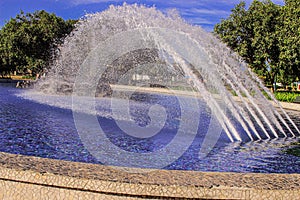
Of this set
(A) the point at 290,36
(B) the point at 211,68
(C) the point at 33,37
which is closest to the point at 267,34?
(A) the point at 290,36

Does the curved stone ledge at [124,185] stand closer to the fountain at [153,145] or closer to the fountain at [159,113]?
the fountain at [153,145]

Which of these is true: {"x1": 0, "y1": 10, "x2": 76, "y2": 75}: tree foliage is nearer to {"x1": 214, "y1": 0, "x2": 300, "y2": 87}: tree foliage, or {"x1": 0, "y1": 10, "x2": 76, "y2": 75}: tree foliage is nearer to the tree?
{"x1": 214, "y1": 0, "x2": 300, "y2": 87}: tree foliage

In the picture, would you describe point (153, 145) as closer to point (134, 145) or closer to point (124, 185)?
point (134, 145)

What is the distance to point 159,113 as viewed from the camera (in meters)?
13.4

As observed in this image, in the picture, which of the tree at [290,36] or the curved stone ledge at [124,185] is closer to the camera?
the curved stone ledge at [124,185]

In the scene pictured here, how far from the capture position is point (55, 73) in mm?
19391

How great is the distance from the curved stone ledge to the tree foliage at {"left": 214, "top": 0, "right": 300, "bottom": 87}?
21867 mm

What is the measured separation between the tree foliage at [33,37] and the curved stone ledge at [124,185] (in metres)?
34.9

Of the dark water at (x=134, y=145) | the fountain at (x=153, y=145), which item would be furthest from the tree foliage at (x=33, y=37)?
the dark water at (x=134, y=145)

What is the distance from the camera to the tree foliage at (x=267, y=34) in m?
24.7

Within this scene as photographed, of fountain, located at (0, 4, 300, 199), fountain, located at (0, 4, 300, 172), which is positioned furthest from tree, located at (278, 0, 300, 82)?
fountain, located at (0, 4, 300, 199)

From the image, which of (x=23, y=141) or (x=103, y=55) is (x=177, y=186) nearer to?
(x=23, y=141)

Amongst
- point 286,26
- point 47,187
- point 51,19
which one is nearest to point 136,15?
point 47,187

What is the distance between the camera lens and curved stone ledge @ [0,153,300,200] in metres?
3.65
